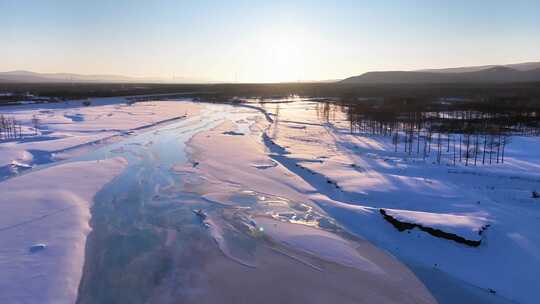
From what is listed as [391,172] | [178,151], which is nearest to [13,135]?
[178,151]

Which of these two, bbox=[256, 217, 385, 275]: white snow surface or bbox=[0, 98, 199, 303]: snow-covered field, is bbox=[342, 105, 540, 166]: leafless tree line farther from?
bbox=[0, 98, 199, 303]: snow-covered field

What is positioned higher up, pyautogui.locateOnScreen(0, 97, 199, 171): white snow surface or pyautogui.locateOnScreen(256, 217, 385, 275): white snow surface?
pyautogui.locateOnScreen(0, 97, 199, 171): white snow surface

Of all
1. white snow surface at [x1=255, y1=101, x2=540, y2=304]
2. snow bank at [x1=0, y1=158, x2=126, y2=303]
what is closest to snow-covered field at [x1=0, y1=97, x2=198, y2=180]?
snow bank at [x1=0, y1=158, x2=126, y2=303]

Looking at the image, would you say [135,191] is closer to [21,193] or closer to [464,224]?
[21,193]

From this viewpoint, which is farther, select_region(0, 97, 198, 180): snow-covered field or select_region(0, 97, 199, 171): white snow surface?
select_region(0, 97, 199, 171): white snow surface

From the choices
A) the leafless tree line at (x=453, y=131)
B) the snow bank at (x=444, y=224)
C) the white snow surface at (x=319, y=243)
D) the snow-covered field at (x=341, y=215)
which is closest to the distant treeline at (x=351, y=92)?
the leafless tree line at (x=453, y=131)

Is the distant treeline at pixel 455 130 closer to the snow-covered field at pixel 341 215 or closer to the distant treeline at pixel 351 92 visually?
the snow-covered field at pixel 341 215
